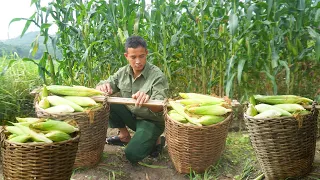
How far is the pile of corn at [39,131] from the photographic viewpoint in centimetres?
227

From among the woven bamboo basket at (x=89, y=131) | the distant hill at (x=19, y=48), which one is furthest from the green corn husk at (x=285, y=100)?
the distant hill at (x=19, y=48)

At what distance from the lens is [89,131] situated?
10.7 feet

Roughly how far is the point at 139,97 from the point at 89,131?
583mm

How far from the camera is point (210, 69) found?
5117 mm

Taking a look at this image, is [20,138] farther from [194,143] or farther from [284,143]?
[284,143]

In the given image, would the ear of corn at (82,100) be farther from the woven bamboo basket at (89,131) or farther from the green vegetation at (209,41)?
the green vegetation at (209,41)

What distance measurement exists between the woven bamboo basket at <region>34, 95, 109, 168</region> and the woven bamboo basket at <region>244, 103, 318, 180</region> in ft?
4.58

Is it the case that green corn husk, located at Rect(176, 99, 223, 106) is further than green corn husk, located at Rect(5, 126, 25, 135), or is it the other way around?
green corn husk, located at Rect(176, 99, 223, 106)

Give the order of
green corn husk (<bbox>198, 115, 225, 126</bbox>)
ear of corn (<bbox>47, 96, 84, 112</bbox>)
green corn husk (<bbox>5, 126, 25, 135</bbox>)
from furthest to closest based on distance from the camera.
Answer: ear of corn (<bbox>47, 96, 84, 112</bbox>) < green corn husk (<bbox>198, 115, 225, 126</bbox>) < green corn husk (<bbox>5, 126, 25, 135</bbox>)

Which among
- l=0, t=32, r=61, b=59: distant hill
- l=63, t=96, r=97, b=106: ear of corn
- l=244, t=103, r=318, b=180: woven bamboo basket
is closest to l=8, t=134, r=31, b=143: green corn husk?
l=63, t=96, r=97, b=106: ear of corn

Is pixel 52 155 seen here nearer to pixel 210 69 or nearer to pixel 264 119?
pixel 264 119

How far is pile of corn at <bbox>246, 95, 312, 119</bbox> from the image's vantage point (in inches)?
111

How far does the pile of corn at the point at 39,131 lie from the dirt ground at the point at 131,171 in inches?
37.3

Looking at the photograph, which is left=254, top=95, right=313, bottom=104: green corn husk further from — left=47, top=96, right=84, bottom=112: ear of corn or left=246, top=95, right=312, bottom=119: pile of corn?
left=47, top=96, right=84, bottom=112: ear of corn
